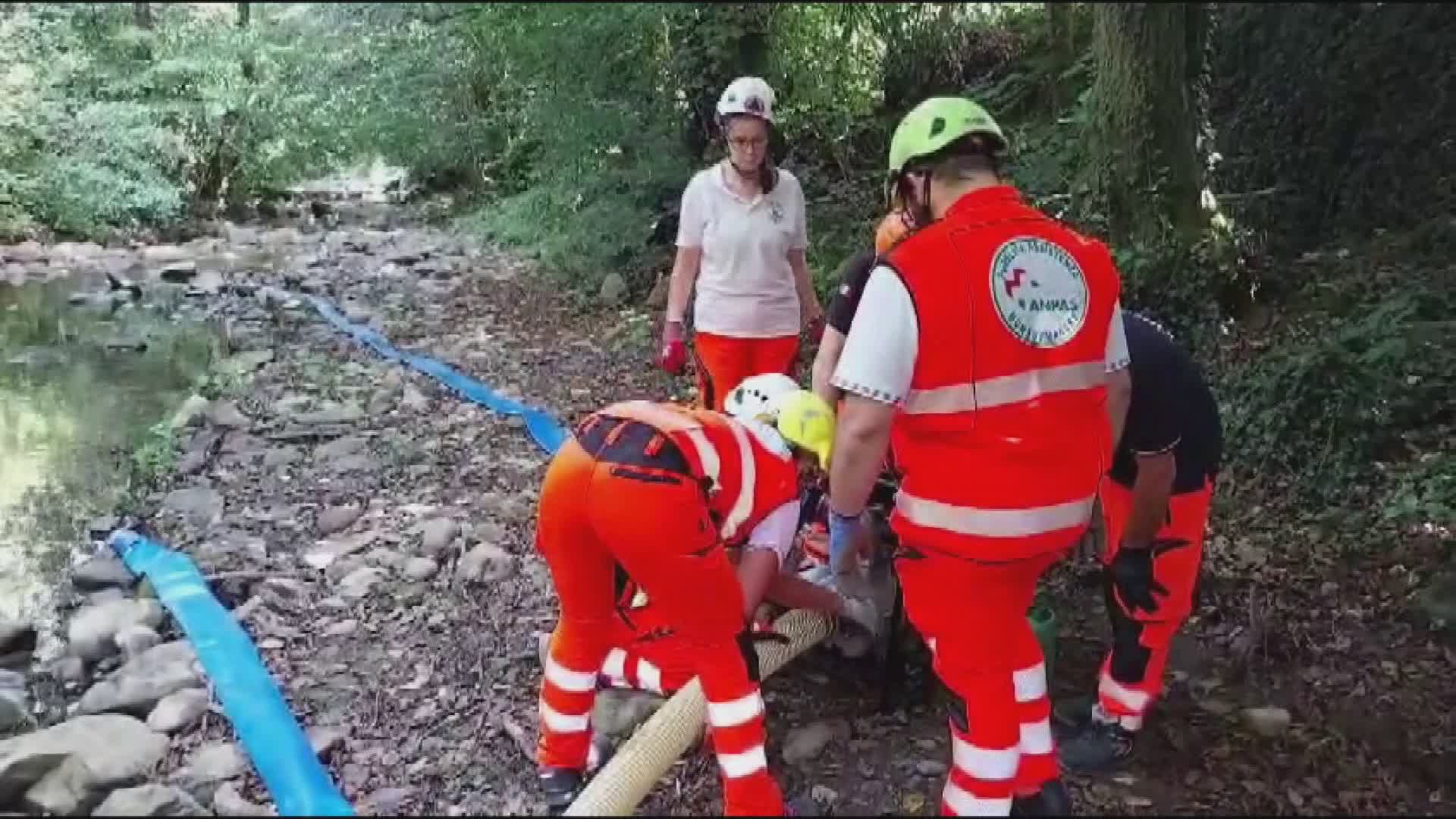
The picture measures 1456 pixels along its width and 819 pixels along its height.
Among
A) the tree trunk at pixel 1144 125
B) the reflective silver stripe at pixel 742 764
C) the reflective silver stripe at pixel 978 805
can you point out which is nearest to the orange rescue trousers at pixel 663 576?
the reflective silver stripe at pixel 742 764

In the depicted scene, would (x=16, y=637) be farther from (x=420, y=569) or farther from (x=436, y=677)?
(x=436, y=677)

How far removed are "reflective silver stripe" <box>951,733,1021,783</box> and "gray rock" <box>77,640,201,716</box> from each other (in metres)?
2.40

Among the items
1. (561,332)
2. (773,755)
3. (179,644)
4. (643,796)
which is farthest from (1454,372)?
(561,332)

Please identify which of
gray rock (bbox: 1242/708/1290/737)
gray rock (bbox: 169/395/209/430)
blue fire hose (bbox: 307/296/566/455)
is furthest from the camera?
gray rock (bbox: 169/395/209/430)

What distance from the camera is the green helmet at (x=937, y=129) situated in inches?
108

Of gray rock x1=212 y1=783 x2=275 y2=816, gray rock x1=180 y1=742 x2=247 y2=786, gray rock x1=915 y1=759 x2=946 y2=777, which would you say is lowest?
gray rock x1=180 y1=742 x2=247 y2=786

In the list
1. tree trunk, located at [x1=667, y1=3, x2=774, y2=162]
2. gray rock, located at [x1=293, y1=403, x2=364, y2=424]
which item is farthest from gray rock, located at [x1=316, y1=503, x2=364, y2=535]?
tree trunk, located at [x1=667, y1=3, x2=774, y2=162]

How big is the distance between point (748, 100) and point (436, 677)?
2.22 metres

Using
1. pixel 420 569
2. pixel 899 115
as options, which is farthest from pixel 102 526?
pixel 899 115

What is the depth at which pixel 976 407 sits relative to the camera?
266cm

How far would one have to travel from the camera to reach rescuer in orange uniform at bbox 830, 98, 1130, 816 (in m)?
2.62

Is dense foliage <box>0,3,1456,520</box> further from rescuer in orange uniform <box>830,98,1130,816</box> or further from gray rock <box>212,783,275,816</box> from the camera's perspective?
gray rock <box>212,783,275,816</box>

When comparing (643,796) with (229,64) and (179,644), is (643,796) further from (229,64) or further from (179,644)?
(229,64)

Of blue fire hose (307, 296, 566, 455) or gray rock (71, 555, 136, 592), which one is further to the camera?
blue fire hose (307, 296, 566, 455)
